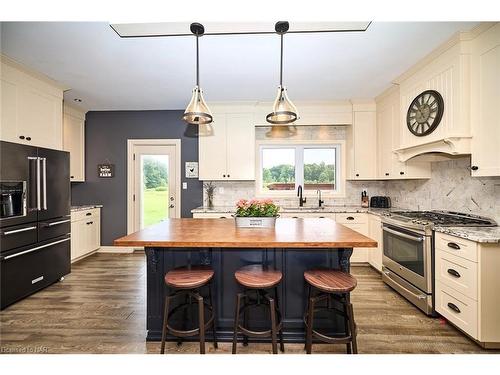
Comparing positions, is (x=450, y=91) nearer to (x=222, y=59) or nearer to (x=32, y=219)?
(x=222, y=59)

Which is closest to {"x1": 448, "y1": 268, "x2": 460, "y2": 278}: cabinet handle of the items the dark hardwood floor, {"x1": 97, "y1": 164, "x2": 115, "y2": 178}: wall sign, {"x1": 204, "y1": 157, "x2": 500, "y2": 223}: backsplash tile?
the dark hardwood floor

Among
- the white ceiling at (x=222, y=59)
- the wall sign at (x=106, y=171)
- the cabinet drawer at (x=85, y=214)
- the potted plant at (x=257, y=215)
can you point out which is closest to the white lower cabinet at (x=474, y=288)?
the potted plant at (x=257, y=215)

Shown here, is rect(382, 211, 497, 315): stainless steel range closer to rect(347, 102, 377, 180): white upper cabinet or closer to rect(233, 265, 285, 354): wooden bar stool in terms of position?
rect(347, 102, 377, 180): white upper cabinet

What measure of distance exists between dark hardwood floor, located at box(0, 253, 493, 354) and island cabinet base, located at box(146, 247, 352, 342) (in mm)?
133

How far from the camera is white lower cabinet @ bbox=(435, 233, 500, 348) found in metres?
1.81

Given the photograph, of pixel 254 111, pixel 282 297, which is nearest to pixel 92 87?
pixel 254 111

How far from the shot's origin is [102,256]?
4.29 metres

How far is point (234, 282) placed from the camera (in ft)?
6.57

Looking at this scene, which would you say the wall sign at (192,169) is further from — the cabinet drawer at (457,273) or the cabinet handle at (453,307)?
the cabinet handle at (453,307)

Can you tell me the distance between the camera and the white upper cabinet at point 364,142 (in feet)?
13.2

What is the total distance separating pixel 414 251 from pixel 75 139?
5401mm

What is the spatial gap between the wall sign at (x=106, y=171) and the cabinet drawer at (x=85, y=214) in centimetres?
64
